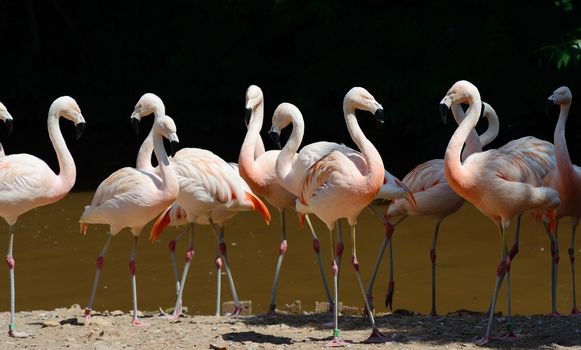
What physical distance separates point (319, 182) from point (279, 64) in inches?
284

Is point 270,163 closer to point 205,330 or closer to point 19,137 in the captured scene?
point 205,330

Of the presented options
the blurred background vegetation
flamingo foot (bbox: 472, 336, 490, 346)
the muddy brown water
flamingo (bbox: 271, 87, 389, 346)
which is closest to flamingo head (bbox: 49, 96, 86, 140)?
flamingo (bbox: 271, 87, 389, 346)

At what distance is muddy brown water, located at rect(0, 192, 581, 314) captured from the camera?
21.0 ft

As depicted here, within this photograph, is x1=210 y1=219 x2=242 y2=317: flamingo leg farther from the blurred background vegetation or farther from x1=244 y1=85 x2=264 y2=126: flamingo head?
Answer: the blurred background vegetation

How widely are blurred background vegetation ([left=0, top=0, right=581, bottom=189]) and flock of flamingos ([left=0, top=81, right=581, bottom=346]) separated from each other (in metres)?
3.69

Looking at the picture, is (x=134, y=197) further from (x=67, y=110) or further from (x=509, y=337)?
(x=509, y=337)

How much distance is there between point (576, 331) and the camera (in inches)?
190

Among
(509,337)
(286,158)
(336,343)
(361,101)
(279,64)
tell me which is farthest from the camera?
(279,64)

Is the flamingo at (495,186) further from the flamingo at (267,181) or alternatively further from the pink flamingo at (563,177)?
the flamingo at (267,181)

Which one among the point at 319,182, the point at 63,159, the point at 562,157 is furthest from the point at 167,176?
the point at 562,157

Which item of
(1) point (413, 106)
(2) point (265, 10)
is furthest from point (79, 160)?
(1) point (413, 106)

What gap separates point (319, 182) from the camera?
15.7ft

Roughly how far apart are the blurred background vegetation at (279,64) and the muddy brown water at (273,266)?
5.67 feet

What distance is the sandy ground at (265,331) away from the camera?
465 centimetres
